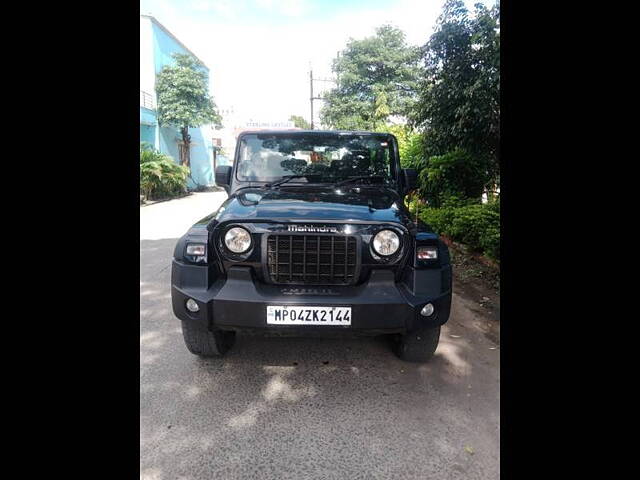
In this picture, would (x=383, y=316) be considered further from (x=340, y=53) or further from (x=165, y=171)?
(x=340, y=53)

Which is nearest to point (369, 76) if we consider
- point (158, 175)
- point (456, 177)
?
point (158, 175)

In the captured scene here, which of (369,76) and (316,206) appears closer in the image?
(316,206)

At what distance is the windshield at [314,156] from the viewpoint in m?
3.75

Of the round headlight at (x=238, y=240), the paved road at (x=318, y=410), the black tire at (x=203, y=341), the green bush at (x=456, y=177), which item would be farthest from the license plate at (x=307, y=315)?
the green bush at (x=456, y=177)

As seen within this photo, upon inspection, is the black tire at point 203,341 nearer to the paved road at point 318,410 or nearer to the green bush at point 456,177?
the paved road at point 318,410

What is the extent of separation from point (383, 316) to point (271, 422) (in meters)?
0.91

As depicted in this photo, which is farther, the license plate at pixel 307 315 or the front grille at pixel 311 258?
the front grille at pixel 311 258

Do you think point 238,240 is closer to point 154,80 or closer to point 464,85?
point 464,85

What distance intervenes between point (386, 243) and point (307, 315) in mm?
691

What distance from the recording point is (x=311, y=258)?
99.6 inches

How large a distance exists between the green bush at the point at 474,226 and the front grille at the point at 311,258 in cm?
329

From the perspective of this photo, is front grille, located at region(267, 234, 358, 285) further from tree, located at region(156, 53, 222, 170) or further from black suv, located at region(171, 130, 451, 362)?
tree, located at region(156, 53, 222, 170)
